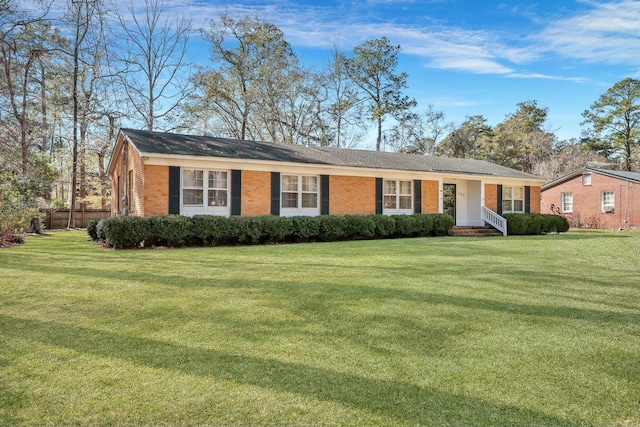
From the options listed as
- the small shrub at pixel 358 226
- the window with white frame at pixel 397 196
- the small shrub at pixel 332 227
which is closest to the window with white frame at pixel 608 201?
the window with white frame at pixel 397 196

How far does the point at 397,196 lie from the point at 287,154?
17.8 ft

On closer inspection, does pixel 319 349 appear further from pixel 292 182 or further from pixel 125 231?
pixel 292 182

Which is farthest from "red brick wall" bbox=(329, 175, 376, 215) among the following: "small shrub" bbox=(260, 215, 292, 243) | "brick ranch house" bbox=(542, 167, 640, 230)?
"brick ranch house" bbox=(542, 167, 640, 230)

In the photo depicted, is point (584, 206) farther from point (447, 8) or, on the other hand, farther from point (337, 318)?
point (337, 318)

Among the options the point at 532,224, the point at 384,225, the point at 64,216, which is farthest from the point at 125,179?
the point at 532,224

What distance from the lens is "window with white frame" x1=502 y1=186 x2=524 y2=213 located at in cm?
2117

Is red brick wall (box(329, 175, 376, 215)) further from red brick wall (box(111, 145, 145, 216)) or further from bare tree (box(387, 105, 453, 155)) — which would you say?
bare tree (box(387, 105, 453, 155))

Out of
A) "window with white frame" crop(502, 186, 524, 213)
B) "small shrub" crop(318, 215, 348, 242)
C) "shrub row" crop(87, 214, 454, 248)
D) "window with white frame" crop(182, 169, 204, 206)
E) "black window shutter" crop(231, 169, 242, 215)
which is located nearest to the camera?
"shrub row" crop(87, 214, 454, 248)

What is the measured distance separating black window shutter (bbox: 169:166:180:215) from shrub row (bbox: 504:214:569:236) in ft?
48.3

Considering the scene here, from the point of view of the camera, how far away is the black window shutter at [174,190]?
534 inches

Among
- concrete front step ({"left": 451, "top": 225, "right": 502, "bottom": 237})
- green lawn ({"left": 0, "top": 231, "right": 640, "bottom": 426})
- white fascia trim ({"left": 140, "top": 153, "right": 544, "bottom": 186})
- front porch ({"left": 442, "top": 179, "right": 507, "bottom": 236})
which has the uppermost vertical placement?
white fascia trim ({"left": 140, "top": 153, "right": 544, "bottom": 186})

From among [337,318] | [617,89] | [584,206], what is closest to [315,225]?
[337,318]

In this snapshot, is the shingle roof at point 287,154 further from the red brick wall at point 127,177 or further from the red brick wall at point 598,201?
the red brick wall at point 598,201

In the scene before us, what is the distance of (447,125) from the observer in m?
37.6
